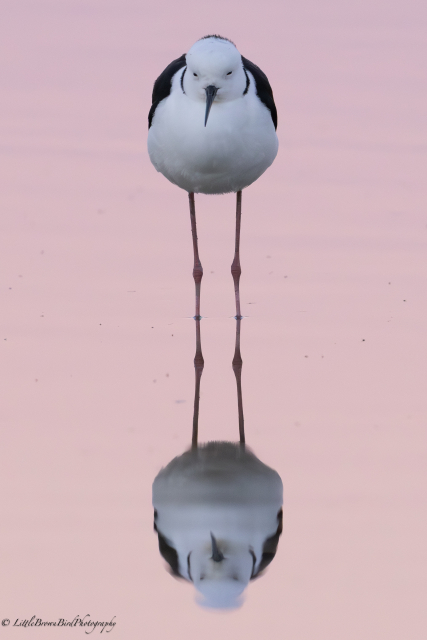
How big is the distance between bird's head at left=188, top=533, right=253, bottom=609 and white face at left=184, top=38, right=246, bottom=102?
3.27m

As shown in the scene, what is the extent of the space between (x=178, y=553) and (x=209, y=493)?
0.57m

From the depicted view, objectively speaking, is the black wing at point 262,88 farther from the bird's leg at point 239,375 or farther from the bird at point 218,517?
the bird at point 218,517

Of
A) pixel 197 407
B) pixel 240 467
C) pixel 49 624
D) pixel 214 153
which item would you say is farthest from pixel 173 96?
pixel 49 624

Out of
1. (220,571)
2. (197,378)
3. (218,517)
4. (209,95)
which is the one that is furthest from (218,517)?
(209,95)

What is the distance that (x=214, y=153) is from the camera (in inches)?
301

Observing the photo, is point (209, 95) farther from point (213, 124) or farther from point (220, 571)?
point (220, 571)

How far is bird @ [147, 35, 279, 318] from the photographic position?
7.31 m

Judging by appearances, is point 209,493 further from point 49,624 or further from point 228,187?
point 228,187

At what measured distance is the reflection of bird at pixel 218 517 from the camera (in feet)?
15.5

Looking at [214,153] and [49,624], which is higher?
[214,153]

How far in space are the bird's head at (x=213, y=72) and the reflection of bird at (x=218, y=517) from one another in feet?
7.85

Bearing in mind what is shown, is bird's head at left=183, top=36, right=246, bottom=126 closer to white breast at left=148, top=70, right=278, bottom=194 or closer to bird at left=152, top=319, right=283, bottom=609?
white breast at left=148, top=70, right=278, bottom=194

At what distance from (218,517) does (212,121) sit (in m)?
3.13

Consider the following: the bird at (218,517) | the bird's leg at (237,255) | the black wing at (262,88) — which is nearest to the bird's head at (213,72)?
the black wing at (262,88)
